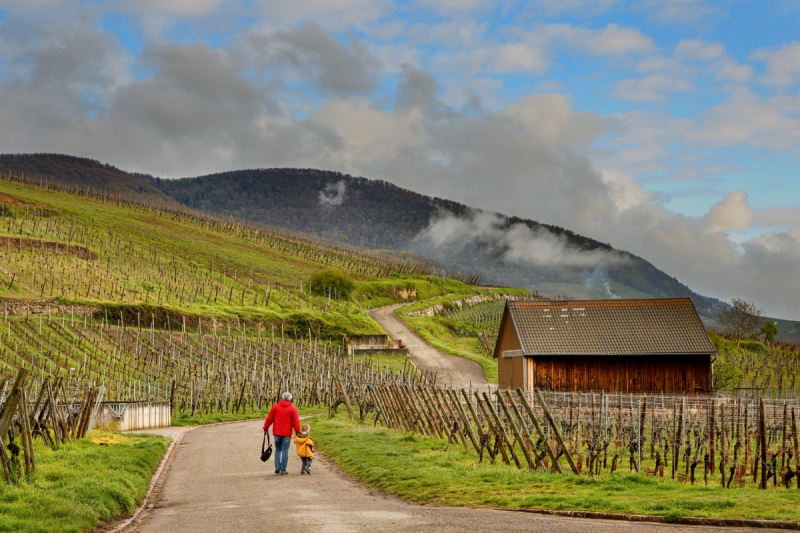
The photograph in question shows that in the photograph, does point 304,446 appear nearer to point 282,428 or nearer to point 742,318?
point 282,428

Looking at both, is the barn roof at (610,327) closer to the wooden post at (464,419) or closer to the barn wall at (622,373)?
the barn wall at (622,373)

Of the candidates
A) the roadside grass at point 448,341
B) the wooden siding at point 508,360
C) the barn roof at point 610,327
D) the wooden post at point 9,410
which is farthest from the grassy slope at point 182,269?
the wooden post at point 9,410

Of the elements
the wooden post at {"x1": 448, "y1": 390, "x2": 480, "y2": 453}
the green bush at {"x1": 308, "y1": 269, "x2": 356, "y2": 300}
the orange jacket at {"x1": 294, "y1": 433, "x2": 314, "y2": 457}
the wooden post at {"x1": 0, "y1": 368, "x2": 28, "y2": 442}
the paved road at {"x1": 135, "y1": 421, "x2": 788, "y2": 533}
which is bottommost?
the paved road at {"x1": 135, "y1": 421, "x2": 788, "y2": 533}

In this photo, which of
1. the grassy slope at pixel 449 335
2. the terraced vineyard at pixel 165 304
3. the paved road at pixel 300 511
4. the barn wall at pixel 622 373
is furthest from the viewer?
the grassy slope at pixel 449 335

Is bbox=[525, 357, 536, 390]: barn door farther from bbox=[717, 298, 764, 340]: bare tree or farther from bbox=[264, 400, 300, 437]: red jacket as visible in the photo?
bbox=[717, 298, 764, 340]: bare tree

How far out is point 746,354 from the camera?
85.9 meters

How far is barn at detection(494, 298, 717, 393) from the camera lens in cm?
3928

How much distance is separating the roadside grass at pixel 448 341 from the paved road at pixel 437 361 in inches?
22.8

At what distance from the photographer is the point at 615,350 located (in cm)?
3956

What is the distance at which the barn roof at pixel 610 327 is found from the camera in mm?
39594

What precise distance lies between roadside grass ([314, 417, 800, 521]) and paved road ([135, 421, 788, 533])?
2.03 ft

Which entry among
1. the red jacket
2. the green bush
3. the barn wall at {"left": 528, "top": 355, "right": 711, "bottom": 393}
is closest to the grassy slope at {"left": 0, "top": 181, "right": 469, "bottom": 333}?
the green bush

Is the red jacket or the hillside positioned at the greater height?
the hillside

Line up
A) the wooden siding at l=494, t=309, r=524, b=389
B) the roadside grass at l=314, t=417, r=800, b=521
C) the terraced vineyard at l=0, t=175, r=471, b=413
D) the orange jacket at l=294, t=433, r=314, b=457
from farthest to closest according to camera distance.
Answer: the terraced vineyard at l=0, t=175, r=471, b=413, the wooden siding at l=494, t=309, r=524, b=389, the orange jacket at l=294, t=433, r=314, b=457, the roadside grass at l=314, t=417, r=800, b=521
